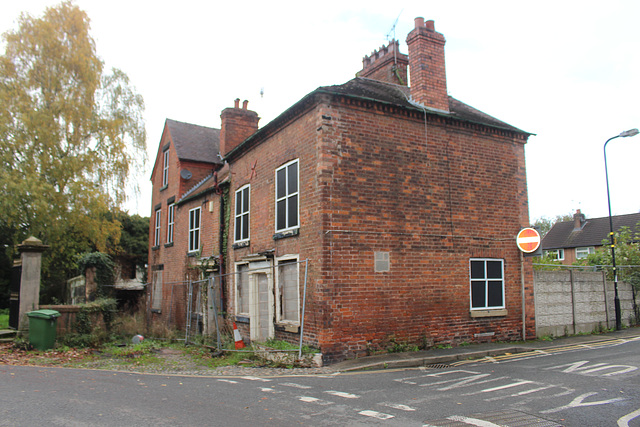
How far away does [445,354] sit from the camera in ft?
33.4

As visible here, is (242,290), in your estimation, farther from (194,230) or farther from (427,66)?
(427,66)

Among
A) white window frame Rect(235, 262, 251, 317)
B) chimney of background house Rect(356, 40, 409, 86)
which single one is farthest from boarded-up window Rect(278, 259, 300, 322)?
chimney of background house Rect(356, 40, 409, 86)

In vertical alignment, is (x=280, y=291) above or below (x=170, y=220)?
below

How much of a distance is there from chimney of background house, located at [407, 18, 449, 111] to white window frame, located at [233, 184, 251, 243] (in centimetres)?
589

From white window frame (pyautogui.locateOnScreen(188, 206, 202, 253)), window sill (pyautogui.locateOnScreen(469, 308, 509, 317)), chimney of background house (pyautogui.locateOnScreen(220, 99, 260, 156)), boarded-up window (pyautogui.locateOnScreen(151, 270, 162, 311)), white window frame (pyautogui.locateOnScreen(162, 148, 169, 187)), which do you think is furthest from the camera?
white window frame (pyautogui.locateOnScreen(162, 148, 169, 187))

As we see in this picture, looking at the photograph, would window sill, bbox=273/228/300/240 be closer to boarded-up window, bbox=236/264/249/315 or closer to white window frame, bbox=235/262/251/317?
white window frame, bbox=235/262/251/317

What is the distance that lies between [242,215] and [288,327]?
488cm

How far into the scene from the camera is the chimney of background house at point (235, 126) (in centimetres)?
1912

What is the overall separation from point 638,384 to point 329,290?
225 inches

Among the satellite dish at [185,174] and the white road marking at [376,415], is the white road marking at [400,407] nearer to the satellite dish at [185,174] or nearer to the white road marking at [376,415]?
the white road marking at [376,415]

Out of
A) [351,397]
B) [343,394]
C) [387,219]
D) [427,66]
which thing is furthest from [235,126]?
[351,397]

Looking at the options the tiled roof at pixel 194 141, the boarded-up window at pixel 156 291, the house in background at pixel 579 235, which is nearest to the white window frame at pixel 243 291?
the boarded-up window at pixel 156 291

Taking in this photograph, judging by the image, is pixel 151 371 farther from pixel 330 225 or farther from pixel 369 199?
pixel 369 199

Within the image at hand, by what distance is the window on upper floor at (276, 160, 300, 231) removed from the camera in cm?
1157
